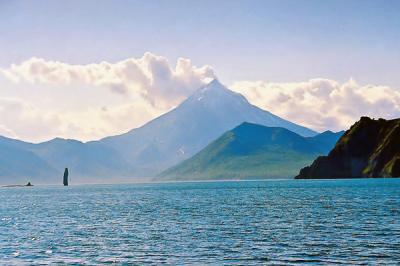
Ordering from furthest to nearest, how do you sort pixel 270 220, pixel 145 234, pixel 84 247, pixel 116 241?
pixel 270 220
pixel 145 234
pixel 116 241
pixel 84 247

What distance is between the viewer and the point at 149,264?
53750mm

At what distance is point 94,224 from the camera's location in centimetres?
9394

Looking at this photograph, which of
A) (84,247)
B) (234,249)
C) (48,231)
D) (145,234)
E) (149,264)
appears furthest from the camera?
(48,231)

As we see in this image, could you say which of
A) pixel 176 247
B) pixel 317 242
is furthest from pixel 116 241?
pixel 317 242

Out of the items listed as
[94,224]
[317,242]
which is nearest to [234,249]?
[317,242]

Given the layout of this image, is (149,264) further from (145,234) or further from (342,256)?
(145,234)

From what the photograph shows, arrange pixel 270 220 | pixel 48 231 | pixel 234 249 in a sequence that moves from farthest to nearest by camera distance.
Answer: pixel 270 220, pixel 48 231, pixel 234 249

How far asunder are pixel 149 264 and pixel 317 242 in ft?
65.8

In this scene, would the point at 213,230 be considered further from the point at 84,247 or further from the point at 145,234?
the point at 84,247

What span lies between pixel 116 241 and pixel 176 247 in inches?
386

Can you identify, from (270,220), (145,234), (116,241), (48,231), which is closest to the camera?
(116,241)

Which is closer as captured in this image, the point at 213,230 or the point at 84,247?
the point at 84,247

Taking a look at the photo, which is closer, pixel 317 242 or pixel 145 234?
pixel 317 242

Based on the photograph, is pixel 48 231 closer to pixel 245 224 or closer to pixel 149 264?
pixel 245 224
